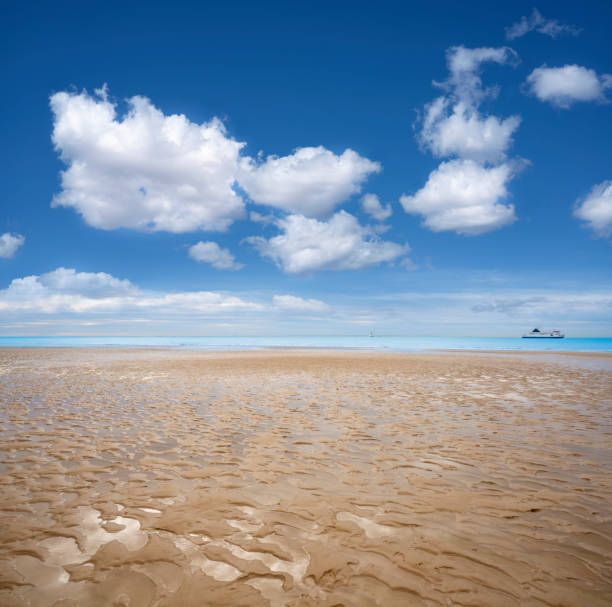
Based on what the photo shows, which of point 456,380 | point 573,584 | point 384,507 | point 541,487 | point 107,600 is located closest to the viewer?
point 107,600

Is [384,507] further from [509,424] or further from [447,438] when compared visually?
[509,424]

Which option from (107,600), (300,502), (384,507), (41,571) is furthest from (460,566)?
(41,571)

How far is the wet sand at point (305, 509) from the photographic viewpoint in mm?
3650

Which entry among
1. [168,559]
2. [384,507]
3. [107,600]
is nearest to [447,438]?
[384,507]

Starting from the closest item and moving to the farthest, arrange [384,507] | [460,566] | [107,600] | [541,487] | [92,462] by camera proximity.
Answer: [107,600], [460,566], [384,507], [541,487], [92,462]

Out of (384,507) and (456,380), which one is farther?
(456,380)

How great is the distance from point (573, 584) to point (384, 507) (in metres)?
2.36

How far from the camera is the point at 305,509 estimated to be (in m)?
5.32

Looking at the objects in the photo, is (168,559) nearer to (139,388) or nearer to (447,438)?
(447,438)

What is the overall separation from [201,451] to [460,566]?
600 cm

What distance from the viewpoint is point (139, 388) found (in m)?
17.8

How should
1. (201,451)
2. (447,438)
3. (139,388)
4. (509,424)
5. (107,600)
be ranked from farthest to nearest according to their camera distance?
(139,388)
(509,424)
(447,438)
(201,451)
(107,600)

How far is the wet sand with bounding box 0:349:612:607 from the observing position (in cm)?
365

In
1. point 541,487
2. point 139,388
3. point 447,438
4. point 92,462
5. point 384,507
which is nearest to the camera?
point 384,507
